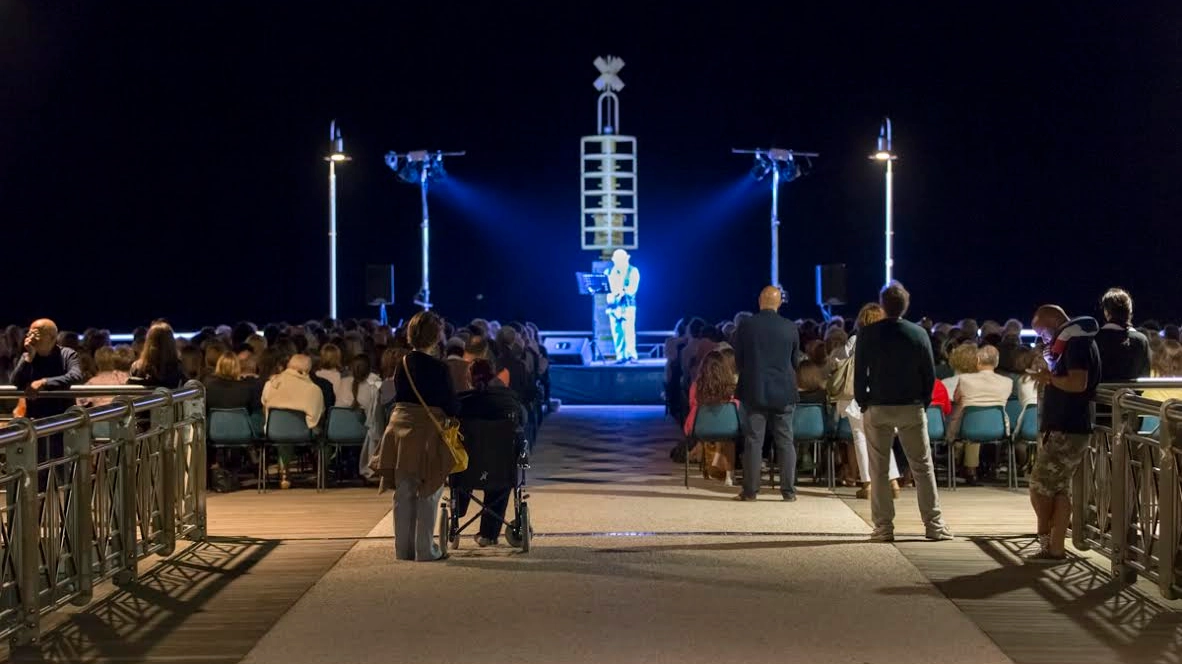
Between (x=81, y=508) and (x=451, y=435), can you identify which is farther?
(x=451, y=435)

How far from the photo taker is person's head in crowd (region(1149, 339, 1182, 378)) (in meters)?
9.98

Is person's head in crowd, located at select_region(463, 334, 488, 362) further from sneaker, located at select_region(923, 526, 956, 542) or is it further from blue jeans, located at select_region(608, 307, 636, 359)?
blue jeans, located at select_region(608, 307, 636, 359)

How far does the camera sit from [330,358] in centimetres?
1108

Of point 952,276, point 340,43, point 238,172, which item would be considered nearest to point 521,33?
point 340,43

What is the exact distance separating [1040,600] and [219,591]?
157 inches

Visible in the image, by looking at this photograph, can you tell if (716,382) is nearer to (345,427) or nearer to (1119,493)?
(345,427)

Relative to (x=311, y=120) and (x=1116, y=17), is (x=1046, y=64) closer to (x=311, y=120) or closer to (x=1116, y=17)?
(x=1116, y=17)

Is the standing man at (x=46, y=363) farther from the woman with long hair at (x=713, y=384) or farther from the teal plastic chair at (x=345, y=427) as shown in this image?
the woman with long hair at (x=713, y=384)

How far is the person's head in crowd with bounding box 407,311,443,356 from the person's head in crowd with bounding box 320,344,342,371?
358cm

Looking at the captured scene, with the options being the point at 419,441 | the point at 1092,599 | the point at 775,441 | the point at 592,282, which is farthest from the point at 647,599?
the point at 592,282

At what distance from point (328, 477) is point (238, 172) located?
55.5 feet

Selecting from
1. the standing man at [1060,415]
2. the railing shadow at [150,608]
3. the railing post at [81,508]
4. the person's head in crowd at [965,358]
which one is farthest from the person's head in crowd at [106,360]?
the standing man at [1060,415]

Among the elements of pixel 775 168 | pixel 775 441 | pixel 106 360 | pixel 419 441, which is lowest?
pixel 775 441

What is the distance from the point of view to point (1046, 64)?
24984mm
